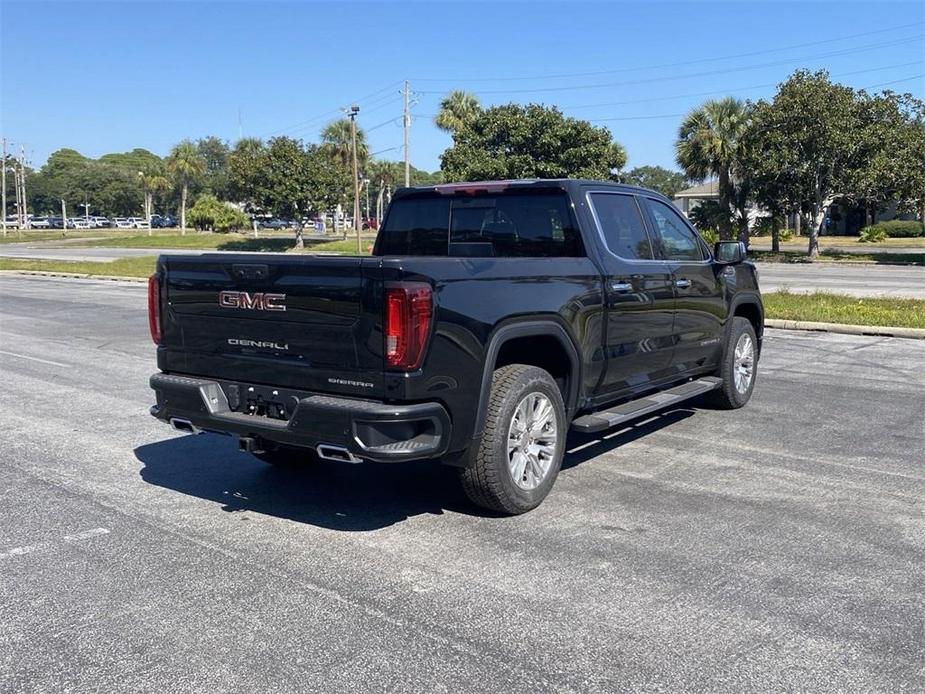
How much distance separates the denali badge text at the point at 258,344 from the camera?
5027 mm

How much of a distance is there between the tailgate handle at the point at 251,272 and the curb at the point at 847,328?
37.2 feet

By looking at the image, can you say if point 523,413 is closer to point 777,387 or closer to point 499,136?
point 777,387

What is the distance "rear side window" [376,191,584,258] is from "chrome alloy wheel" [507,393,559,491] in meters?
1.24

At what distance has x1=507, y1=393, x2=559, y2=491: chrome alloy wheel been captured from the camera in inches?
208

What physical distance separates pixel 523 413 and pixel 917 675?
2.45 m

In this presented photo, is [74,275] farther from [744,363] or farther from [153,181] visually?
[153,181]

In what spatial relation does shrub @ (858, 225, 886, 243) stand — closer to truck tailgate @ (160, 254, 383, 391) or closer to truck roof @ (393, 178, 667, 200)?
truck roof @ (393, 178, 667, 200)


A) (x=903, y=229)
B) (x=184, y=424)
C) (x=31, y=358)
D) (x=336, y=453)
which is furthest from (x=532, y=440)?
(x=903, y=229)

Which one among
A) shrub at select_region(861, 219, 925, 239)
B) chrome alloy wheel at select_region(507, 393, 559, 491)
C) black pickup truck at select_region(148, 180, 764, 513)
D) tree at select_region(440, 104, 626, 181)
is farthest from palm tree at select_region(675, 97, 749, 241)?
chrome alloy wheel at select_region(507, 393, 559, 491)

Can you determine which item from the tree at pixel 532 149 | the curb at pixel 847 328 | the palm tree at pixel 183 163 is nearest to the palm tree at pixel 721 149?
the tree at pixel 532 149

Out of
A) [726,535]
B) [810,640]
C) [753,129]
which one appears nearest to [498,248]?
[726,535]

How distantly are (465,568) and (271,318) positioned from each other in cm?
171

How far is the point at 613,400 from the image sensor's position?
6.41 meters

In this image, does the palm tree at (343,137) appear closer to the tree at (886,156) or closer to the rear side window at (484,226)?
the tree at (886,156)
